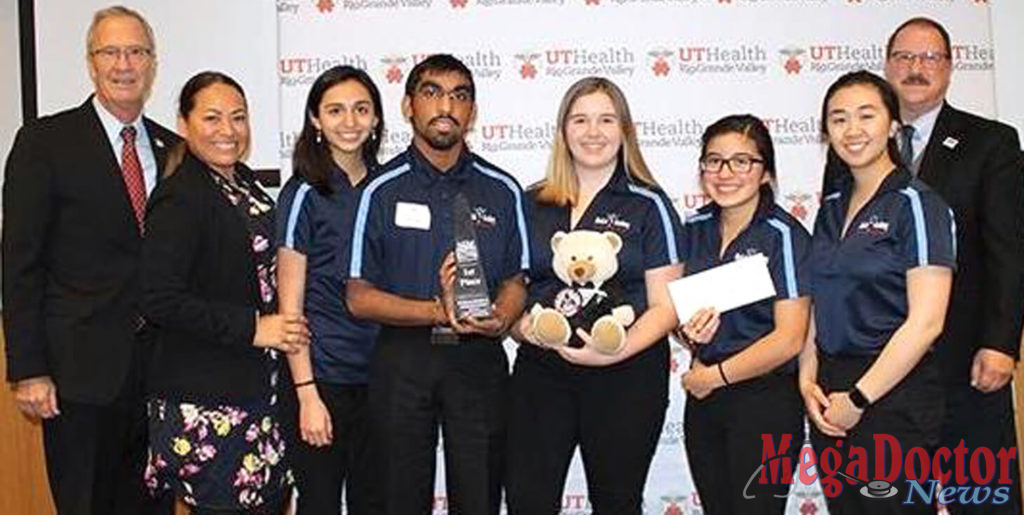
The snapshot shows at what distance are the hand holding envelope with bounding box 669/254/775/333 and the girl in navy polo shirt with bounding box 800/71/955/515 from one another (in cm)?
14

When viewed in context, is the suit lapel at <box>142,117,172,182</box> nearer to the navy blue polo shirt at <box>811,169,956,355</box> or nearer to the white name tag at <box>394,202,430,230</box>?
the white name tag at <box>394,202,430,230</box>

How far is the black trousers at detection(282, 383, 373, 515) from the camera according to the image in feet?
10.1

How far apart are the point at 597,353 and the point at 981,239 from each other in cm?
122

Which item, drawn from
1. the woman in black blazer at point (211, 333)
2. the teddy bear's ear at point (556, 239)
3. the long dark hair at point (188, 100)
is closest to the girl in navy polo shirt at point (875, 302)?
the teddy bear's ear at point (556, 239)

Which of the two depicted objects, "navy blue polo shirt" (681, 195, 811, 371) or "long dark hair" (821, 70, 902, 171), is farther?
"navy blue polo shirt" (681, 195, 811, 371)

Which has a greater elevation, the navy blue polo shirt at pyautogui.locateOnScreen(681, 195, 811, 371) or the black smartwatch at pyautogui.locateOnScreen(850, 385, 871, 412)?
the navy blue polo shirt at pyautogui.locateOnScreen(681, 195, 811, 371)

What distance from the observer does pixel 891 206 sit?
109 inches

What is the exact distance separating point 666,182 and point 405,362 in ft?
5.72

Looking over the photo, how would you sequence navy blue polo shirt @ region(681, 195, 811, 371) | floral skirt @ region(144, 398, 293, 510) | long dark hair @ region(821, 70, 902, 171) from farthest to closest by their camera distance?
1. navy blue polo shirt @ region(681, 195, 811, 371)
2. long dark hair @ region(821, 70, 902, 171)
3. floral skirt @ region(144, 398, 293, 510)

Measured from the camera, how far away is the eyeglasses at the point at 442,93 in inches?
122

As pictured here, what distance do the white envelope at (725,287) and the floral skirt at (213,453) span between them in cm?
117

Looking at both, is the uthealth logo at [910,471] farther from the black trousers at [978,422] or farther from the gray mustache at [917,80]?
the gray mustache at [917,80]

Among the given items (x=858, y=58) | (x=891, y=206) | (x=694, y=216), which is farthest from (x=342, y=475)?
(x=858, y=58)

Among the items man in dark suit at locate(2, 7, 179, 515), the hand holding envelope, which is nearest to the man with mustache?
the hand holding envelope
